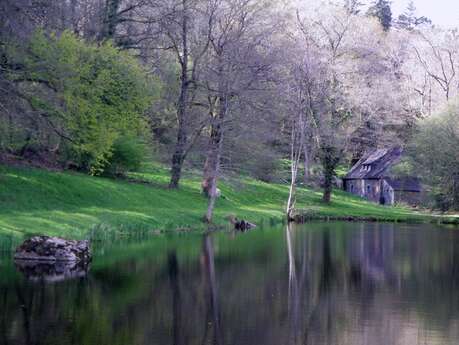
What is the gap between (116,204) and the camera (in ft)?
126

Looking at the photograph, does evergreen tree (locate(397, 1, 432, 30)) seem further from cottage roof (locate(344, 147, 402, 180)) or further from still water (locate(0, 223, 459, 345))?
still water (locate(0, 223, 459, 345))

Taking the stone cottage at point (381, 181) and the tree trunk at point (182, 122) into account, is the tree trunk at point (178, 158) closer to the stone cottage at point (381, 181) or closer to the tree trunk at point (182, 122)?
the tree trunk at point (182, 122)

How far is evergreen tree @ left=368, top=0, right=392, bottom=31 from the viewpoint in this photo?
9906 centimetres

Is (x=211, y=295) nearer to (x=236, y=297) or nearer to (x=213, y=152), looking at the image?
(x=236, y=297)

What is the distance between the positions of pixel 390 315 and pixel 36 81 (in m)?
20.5

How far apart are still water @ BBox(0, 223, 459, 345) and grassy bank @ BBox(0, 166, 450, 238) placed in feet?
9.06

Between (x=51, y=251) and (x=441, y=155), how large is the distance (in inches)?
1418

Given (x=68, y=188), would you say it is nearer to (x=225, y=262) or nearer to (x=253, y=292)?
(x=225, y=262)

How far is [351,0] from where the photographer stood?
6688 centimetres

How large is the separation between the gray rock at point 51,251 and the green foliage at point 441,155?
35.3 m

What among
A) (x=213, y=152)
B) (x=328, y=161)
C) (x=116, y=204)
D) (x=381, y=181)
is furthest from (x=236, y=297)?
(x=381, y=181)

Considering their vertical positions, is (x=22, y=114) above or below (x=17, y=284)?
above

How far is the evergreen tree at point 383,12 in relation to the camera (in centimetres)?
9906

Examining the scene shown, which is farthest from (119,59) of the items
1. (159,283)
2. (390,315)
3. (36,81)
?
(390,315)
